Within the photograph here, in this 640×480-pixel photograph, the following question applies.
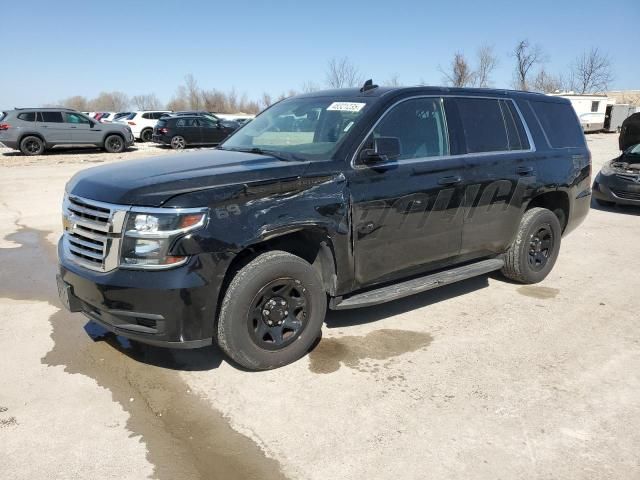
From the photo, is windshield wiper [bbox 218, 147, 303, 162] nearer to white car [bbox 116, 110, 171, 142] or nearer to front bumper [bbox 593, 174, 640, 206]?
front bumper [bbox 593, 174, 640, 206]

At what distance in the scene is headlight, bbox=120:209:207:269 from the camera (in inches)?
118

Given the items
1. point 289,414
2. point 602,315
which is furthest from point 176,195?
point 602,315

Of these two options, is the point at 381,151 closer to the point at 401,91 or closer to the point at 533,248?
the point at 401,91

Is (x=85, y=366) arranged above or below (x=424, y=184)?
below

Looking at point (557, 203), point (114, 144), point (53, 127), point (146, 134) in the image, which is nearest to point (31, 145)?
point (53, 127)

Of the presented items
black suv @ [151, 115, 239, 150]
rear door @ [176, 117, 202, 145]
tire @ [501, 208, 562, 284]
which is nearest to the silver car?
black suv @ [151, 115, 239, 150]

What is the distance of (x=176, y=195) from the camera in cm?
304

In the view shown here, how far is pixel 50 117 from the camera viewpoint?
19.4m

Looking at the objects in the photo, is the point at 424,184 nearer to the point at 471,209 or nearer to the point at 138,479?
the point at 471,209

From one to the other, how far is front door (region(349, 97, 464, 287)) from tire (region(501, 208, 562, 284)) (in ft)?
3.37

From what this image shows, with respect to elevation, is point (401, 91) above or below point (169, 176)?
above

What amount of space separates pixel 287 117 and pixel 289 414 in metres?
2.61

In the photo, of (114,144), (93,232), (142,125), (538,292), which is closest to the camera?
(93,232)

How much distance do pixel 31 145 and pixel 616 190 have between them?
63.7 feet
